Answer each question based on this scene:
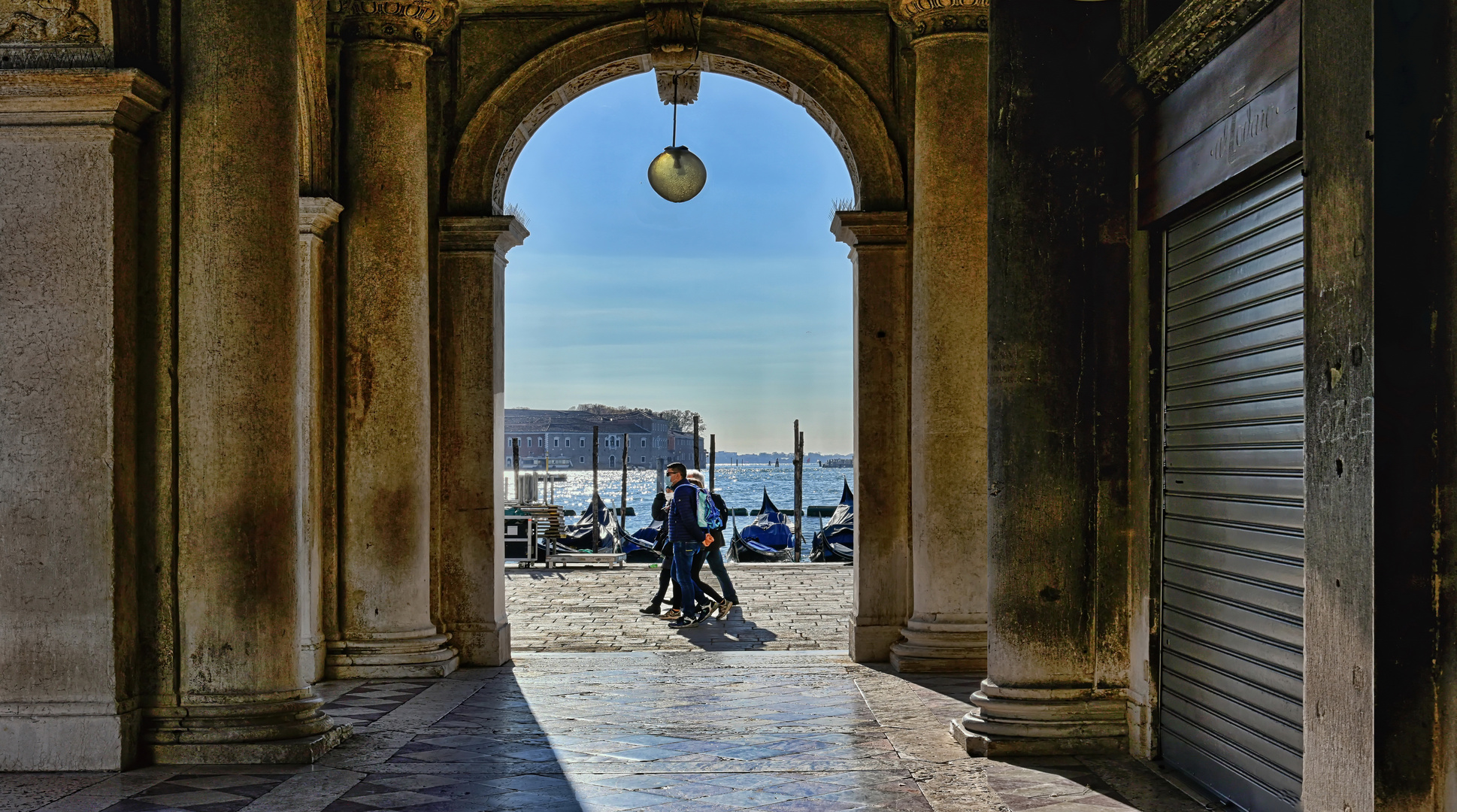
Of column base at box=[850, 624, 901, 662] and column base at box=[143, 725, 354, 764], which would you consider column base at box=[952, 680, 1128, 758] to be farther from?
column base at box=[850, 624, 901, 662]

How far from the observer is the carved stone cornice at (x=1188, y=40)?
483 cm

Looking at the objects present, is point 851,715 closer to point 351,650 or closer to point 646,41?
point 351,650

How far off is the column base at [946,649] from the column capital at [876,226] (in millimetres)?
2902

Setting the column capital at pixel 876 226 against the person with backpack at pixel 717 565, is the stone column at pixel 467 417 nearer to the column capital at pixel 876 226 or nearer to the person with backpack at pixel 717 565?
the column capital at pixel 876 226

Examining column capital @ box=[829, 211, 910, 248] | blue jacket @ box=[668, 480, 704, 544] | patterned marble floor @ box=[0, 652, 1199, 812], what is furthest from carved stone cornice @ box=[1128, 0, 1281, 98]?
blue jacket @ box=[668, 480, 704, 544]

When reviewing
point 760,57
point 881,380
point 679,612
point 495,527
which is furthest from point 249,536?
point 679,612

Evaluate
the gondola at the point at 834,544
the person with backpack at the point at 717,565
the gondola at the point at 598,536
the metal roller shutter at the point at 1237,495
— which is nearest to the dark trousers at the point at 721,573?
the person with backpack at the point at 717,565

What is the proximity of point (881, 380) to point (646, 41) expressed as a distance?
3252 millimetres

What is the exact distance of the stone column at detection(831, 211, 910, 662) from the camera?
31.5ft

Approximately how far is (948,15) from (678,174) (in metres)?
2.71

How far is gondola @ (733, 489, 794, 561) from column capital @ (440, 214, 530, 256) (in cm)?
1781

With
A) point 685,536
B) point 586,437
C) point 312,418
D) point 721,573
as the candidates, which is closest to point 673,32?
point 312,418

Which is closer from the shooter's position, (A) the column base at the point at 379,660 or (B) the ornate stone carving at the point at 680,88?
(A) the column base at the point at 379,660

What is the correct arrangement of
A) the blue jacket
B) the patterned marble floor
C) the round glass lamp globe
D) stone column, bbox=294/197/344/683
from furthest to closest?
the blue jacket < the round glass lamp globe < stone column, bbox=294/197/344/683 < the patterned marble floor
